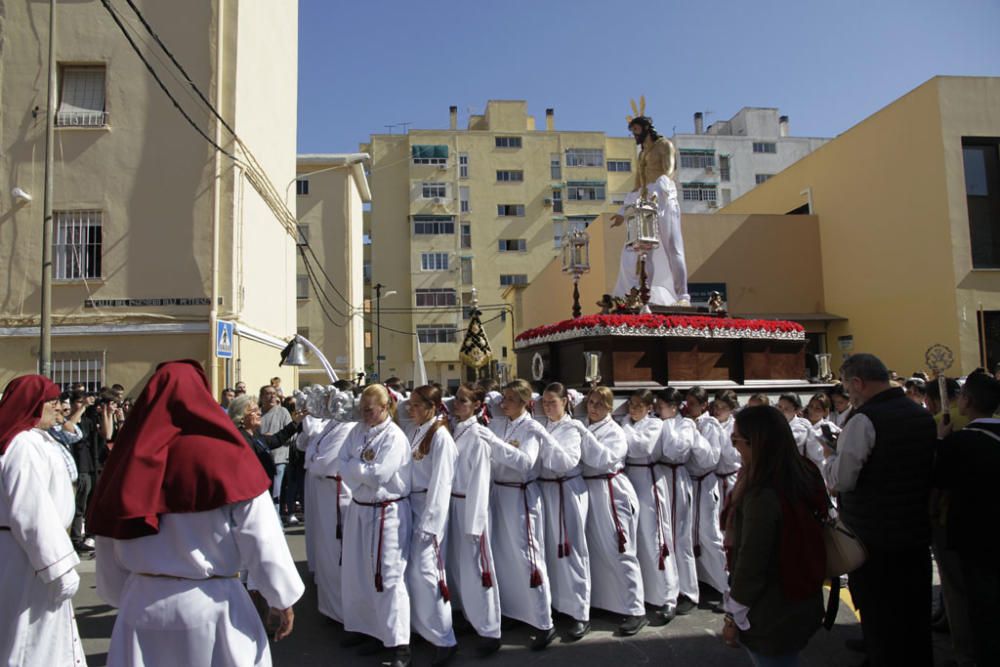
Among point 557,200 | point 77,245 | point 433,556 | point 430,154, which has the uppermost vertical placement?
point 430,154

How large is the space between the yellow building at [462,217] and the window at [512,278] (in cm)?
7

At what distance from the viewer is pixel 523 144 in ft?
151

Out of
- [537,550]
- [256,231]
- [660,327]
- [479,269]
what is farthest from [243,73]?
[479,269]

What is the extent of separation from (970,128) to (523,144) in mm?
30297

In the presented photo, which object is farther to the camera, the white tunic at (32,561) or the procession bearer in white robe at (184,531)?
the white tunic at (32,561)

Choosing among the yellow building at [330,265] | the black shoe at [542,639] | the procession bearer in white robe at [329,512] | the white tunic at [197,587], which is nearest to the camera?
the white tunic at [197,587]

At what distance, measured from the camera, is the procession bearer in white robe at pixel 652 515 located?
19.2ft

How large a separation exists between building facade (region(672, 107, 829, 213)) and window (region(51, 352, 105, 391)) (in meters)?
38.4

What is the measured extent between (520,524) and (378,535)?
115 cm

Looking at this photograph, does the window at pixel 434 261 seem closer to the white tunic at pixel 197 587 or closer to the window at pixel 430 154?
the window at pixel 430 154

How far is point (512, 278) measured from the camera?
4484 centimetres

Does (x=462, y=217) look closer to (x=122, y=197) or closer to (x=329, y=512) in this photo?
(x=122, y=197)

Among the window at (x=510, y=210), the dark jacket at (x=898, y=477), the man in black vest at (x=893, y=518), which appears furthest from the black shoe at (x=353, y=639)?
the window at (x=510, y=210)

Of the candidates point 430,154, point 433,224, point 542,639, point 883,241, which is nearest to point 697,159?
point 430,154
